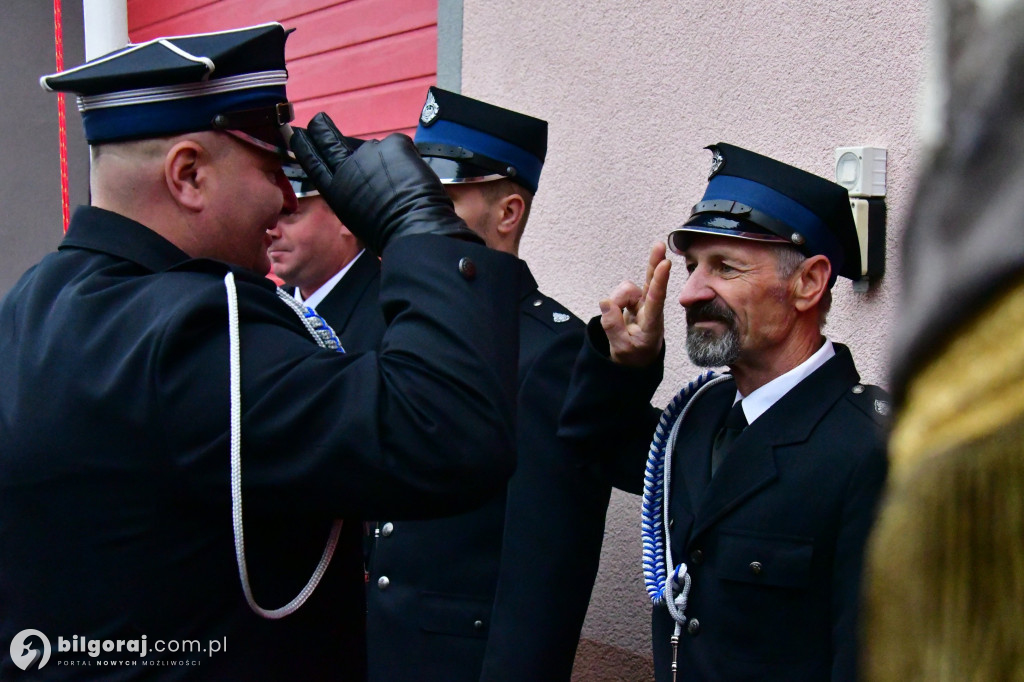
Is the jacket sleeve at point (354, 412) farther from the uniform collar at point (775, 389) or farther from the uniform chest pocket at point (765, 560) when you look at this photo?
the uniform collar at point (775, 389)

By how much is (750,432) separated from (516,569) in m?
0.75

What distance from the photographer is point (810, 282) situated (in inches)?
94.9

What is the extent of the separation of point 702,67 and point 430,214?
206 centimetres

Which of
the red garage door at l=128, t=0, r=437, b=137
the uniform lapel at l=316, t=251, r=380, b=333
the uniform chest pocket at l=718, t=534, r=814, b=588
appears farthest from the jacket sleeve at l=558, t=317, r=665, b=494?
the red garage door at l=128, t=0, r=437, b=137

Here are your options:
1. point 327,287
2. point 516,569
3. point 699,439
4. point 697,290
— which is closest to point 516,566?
point 516,569

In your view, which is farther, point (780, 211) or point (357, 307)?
point (357, 307)

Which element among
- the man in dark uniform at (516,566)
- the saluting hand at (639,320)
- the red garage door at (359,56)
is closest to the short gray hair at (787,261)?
the saluting hand at (639,320)

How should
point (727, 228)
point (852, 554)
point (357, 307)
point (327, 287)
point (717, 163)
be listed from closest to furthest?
point (852, 554) → point (727, 228) → point (717, 163) → point (357, 307) → point (327, 287)

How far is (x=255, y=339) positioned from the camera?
1.43 metres

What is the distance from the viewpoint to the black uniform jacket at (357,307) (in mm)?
3365

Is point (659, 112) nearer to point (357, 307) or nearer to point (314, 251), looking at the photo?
point (357, 307)

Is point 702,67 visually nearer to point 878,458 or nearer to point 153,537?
point 878,458

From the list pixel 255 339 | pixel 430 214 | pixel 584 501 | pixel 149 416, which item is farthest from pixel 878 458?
pixel 149 416

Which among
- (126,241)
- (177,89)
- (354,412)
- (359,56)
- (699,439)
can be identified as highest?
(359,56)
